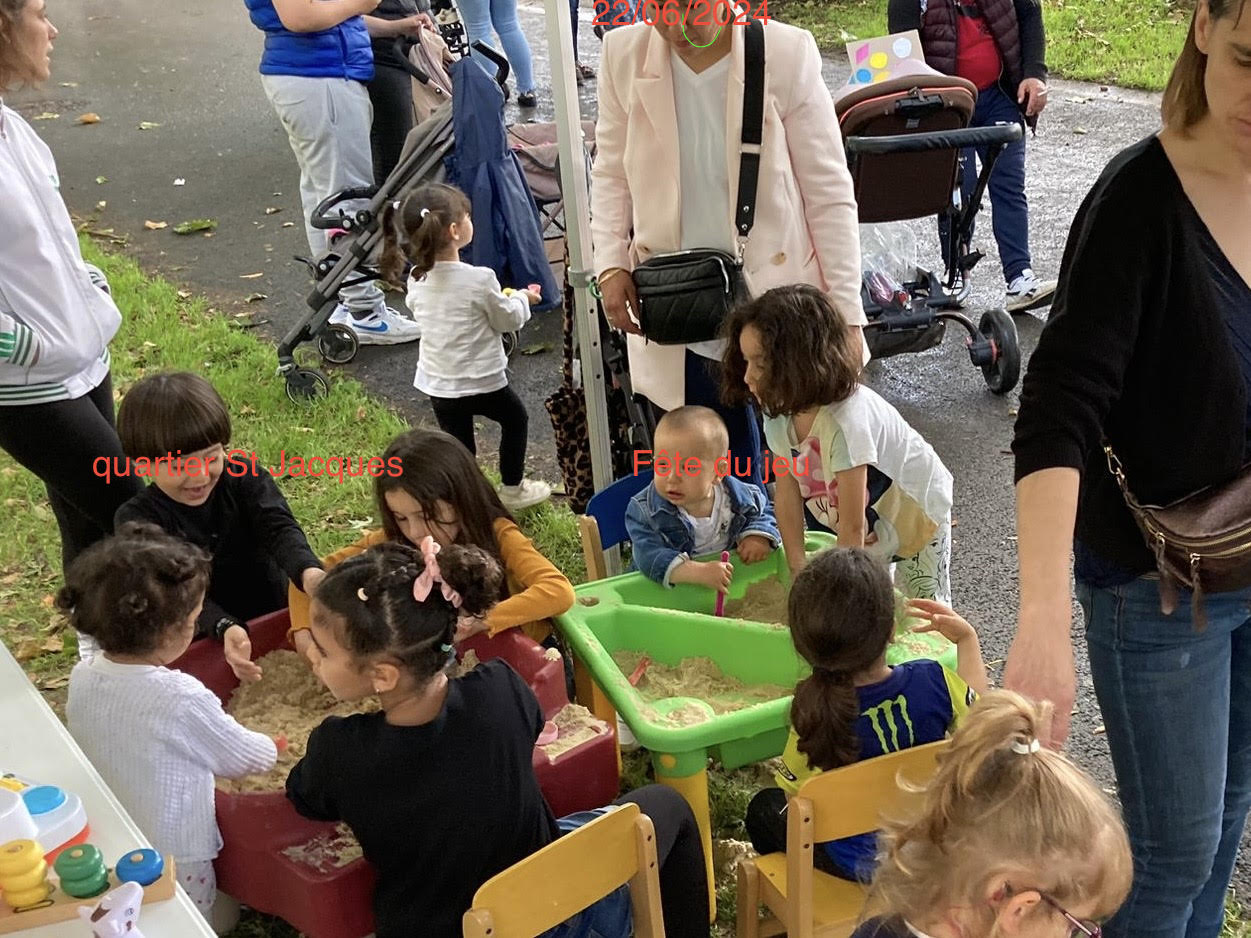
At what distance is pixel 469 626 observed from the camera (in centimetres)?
284

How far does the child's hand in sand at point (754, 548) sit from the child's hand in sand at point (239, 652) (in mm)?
1237

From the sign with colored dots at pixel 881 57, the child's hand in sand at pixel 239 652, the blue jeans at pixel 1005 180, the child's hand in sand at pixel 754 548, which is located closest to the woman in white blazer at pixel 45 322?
the child's hand in sand at pixel 239 652

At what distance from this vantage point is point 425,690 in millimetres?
2105

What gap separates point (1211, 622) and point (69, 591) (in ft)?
6.81

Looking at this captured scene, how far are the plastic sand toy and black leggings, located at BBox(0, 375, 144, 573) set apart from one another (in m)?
1.22

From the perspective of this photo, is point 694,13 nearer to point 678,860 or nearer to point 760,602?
point 760,602

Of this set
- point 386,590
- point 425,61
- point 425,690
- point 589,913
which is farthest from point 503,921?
point 425,61

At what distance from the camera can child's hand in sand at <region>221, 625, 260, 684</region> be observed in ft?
9.72

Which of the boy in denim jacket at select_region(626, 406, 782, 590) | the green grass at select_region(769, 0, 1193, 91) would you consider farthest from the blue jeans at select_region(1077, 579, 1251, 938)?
the green grass at select_region(769, 0, 1193, 91)

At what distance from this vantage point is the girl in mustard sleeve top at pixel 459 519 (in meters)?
2.90

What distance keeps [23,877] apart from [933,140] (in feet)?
12.2

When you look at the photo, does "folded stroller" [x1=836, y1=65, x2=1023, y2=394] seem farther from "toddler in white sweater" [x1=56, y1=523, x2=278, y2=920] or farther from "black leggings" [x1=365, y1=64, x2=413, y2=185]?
"toddler in white sweater" [x1=56, y1=523, x2=278, y2=920]

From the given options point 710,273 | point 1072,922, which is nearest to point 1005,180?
point 710,273

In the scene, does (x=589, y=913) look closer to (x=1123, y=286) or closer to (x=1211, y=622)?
(x=1211, y=622)
